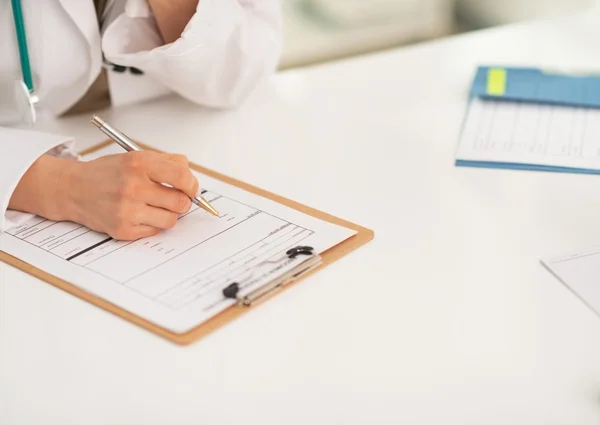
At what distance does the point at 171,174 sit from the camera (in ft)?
2.41

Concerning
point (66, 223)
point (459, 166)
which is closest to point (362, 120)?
point (459, 166)

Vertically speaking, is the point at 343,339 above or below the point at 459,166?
below

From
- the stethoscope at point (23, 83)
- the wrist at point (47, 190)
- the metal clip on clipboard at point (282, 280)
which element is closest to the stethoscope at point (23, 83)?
the stethoscope at point (23, 83)

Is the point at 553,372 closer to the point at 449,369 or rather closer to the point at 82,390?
the point at 449,369

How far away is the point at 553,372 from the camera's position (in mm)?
589

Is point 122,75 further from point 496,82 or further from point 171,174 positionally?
point 496,82

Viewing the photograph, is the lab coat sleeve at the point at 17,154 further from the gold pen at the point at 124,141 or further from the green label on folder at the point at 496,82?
the green label on folder at the point at 496,82

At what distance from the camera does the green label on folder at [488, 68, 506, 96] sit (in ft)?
3.40

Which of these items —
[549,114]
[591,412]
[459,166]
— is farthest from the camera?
[549,114]

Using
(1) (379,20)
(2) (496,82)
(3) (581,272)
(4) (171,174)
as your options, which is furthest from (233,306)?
(1) (379,20)

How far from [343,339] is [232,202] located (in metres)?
0.23

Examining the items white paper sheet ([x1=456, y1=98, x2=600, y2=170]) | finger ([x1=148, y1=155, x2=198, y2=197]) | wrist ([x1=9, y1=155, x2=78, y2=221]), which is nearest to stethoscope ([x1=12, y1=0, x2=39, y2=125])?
wrist ([x1=9, y1=155, x2=78, y2=221])

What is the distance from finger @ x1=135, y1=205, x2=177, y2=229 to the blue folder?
0.48 meters

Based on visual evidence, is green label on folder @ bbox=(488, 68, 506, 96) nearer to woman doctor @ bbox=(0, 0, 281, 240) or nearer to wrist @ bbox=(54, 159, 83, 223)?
woman doctor @ bbox=(0, 0, 281, 240)
